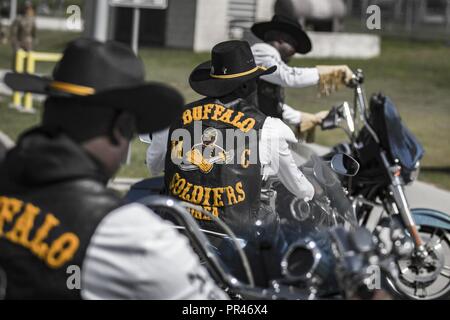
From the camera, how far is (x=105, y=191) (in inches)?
107

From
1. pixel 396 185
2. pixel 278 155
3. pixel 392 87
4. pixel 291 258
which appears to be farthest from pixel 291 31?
pixel 392 87

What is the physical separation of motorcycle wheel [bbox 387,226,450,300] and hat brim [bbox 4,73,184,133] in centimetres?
349

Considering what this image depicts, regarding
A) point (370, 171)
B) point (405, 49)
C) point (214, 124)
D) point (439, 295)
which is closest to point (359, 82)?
point (370, 171)

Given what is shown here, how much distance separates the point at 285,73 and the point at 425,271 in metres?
2.03

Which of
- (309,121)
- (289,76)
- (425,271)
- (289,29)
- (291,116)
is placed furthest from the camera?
(289,29)

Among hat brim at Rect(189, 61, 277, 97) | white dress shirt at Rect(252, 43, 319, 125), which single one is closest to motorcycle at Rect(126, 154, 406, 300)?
hat brim at Rect(189, 61, 277, 97)

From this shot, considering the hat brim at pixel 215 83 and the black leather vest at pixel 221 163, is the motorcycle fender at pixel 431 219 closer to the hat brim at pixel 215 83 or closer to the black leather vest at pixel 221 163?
the hat brim at pixel 215 83

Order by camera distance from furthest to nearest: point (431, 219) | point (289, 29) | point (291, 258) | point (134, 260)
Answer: point (289, 29), point (431, 219), point (291, 258), point (134, 260)

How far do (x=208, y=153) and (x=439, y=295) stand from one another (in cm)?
217

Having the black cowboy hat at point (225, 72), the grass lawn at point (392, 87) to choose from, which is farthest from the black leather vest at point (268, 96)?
the black cowboy hat at point (225, 72)

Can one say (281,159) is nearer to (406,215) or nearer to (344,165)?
(344,165)

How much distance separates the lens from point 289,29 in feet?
26.1

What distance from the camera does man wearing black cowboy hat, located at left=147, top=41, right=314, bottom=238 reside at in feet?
16.6
